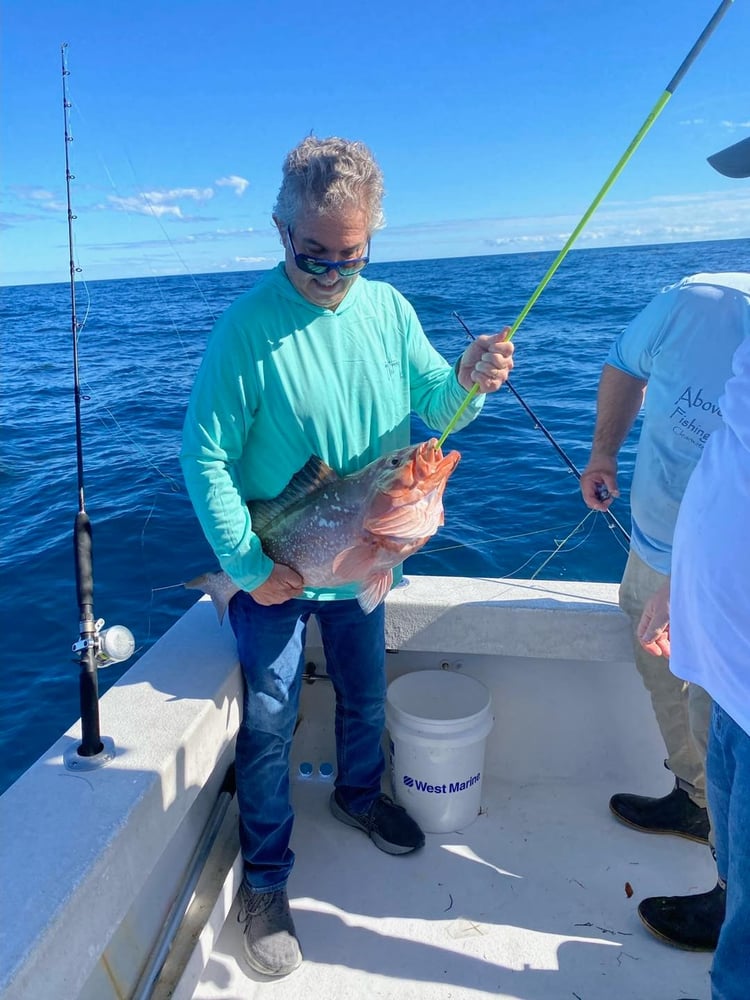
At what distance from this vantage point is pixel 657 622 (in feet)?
6.63

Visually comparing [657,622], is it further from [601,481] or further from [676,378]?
[601,481]

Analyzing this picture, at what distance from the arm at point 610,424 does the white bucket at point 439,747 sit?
1008mm

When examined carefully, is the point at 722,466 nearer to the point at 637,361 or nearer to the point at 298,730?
the point at 637,361

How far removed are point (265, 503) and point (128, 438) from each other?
8.93 metres

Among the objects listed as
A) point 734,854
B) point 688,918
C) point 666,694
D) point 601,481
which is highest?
point 601,481

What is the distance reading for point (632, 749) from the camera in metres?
3.12

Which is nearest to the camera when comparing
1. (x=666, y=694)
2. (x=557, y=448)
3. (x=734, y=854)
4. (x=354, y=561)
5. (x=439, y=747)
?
(x=734, y=854)

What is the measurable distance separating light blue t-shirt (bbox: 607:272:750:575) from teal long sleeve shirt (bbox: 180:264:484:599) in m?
0.63

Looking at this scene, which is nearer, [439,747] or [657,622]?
[657,622]

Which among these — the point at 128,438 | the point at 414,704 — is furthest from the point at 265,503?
the point at 128,438

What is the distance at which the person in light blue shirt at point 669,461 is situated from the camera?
2193mm

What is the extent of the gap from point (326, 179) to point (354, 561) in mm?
1098

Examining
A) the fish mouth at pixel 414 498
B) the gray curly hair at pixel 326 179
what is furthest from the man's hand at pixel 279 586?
the gray curly hair at pixel 326 179

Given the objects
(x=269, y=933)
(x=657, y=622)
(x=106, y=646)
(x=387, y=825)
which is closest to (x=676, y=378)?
(x=657, y=622)
